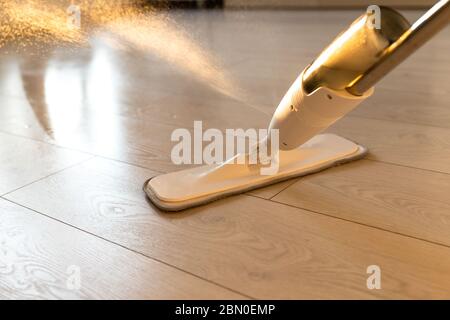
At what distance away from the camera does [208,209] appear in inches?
23.7

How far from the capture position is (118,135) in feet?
2.88

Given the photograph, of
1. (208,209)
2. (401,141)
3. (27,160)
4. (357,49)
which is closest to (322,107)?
(357,49)

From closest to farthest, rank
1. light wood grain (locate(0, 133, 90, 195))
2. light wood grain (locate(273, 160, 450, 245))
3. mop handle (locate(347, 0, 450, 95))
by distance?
1. mop handle (locate(347, 0, 450, 95))
2. light wood grain (locate(273, 160, 450, 245))
3. light wood grain (locate(0, 133, 90, 195))

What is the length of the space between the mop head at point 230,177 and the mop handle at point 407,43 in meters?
0.19

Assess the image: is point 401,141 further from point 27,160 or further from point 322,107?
point 27,160

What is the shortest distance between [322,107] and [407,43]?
0.38ft

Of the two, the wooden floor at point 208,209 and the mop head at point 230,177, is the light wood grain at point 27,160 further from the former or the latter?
the mop head at point 230,177

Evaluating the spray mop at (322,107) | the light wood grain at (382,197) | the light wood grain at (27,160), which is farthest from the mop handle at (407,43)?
the light wood grain at (27,160)

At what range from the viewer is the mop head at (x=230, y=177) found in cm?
62

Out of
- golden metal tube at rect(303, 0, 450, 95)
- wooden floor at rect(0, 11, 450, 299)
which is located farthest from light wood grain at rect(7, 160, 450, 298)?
golden metal tube at rect(303, 0, 450, 95)

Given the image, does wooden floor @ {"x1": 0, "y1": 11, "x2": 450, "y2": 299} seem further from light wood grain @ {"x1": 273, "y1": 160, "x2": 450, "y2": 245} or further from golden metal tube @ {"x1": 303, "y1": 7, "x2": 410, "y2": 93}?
golden metal tube @ {"x1": 303, "y1": 7, "x2": 410, "y2": 93}

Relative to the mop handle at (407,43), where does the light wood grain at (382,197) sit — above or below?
below

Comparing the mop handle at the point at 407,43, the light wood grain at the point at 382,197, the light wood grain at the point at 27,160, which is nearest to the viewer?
the mop handle at the point at 407,43

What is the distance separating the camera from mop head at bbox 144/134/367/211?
2.02ft
